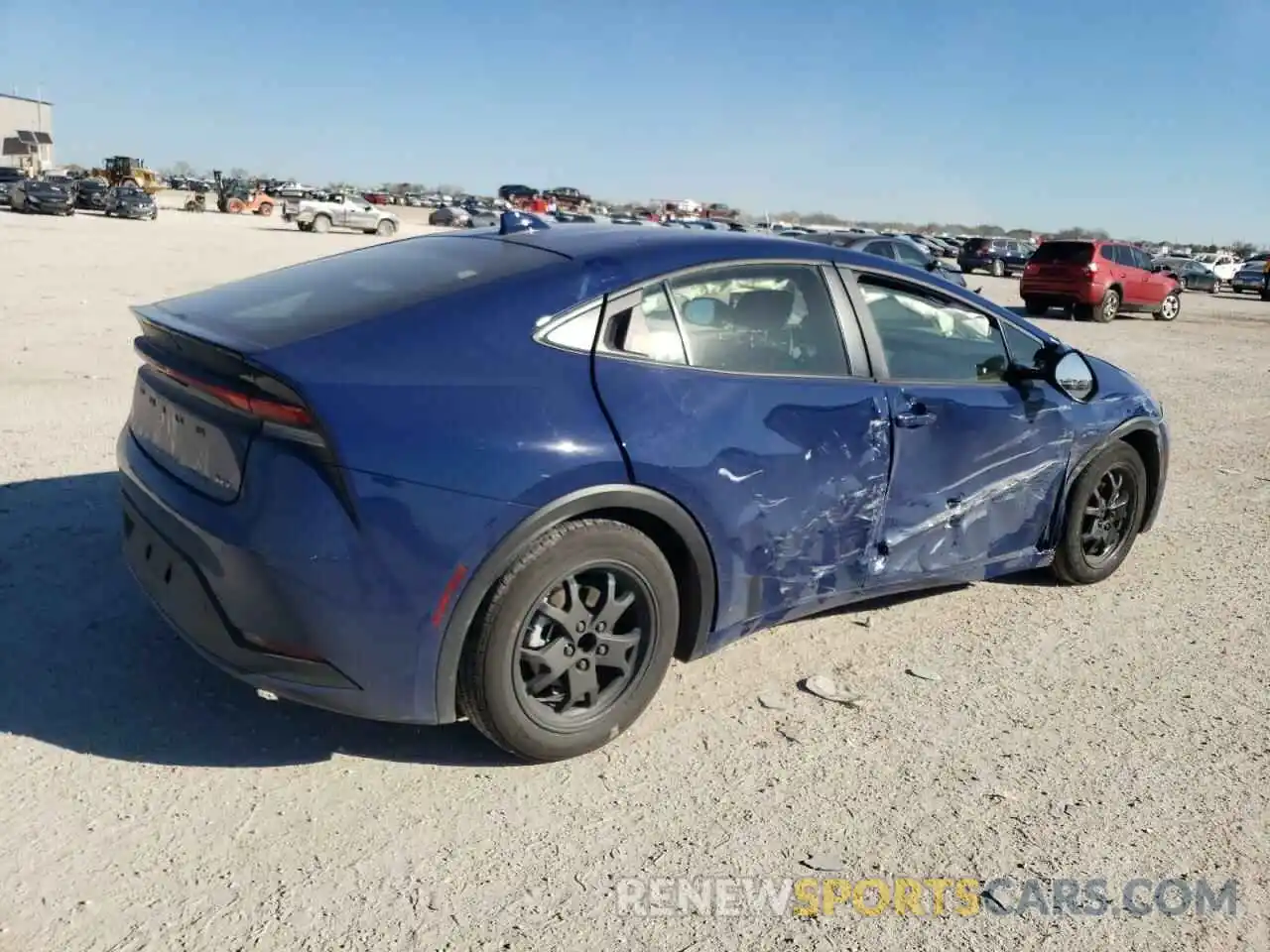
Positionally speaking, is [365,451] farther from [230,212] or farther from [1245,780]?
[230,212]

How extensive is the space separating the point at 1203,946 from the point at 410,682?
6.98 ft

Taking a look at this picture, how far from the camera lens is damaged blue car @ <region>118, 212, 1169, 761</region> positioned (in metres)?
2.58

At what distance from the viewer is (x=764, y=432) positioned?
3219mm

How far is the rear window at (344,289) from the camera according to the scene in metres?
2.86

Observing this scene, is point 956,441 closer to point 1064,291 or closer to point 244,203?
point 1064,291

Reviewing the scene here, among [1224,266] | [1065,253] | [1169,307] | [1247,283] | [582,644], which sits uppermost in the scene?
[1224,266]

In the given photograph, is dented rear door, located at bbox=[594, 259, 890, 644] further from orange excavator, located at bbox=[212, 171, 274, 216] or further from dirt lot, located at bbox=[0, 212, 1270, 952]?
orange excavator, located at bbox=[212, 171, 274, 216]

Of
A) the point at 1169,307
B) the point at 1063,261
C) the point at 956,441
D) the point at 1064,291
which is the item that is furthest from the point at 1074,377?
the point at 1169,307

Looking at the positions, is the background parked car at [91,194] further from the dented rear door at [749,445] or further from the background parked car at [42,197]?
the dented rear door at [749,445]

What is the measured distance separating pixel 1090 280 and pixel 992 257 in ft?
62.2

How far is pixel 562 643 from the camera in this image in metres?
2.92

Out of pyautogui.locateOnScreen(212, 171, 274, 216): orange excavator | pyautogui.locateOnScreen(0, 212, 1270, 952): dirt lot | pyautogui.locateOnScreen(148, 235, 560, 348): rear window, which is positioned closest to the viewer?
pyautogui.locateOnScreen(0, 212, 1270, 952): dirt lot

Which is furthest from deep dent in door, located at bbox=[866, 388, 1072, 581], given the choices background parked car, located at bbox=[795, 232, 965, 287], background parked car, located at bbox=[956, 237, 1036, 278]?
Result: background parked car, located at bbox=[956, 237, 1036, 278]

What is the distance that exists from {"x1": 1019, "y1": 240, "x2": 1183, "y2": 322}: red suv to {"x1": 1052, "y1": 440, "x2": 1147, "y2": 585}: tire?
55.3 feet
